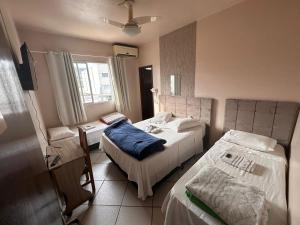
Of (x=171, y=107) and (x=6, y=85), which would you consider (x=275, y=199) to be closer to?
(x=6, y=85)

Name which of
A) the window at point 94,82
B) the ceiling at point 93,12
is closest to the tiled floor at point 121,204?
the window at point 94,82

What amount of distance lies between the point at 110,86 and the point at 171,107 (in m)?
1.97

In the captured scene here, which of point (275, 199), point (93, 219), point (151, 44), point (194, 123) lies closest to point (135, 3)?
point (151, 44)

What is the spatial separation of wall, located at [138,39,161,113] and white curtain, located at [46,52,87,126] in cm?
196

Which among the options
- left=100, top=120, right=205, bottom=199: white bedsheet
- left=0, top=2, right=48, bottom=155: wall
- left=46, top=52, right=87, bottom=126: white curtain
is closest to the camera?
left=0, top=2, right=48, bottom=155: wall

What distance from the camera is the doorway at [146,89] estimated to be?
4.55 metres

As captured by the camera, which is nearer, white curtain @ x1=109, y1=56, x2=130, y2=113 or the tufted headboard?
the tufted headboard

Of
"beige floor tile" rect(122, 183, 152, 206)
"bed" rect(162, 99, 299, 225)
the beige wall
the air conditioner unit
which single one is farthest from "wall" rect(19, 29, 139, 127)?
"bed" rect(162, 99, 299, 225)

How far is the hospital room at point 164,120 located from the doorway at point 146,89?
3.13 ft

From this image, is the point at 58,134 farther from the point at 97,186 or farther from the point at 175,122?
the point at 175,122

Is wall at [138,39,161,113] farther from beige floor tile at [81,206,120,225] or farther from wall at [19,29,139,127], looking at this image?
beige floor tile at [81,206,120,225]

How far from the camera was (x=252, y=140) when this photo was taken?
6.71 ft

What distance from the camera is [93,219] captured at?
Result: 1689 millimetres

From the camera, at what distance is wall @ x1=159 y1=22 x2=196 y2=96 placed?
9.53ft
